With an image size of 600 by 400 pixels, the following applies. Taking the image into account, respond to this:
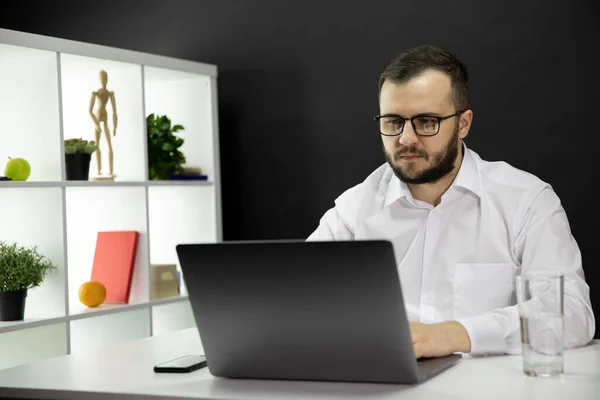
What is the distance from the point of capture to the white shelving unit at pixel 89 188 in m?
3.43

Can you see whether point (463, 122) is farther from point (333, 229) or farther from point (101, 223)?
point (101, 223)

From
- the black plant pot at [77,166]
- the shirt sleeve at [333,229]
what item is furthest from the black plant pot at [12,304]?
the shirt sleeve at [333,229]

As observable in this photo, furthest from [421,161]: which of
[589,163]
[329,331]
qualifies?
[589,163]

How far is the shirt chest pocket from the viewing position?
212 centimetres

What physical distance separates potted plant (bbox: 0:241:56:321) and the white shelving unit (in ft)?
0.22

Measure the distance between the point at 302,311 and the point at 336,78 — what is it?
2708 millimetres

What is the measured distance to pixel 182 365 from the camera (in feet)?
5.42

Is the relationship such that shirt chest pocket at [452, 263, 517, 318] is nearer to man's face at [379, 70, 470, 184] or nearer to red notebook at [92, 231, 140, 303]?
man's face at [379, 70, 470, 184]

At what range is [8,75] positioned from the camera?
135 inches

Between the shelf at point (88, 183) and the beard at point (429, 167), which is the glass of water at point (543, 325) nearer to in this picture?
the beard at point (429, 167)

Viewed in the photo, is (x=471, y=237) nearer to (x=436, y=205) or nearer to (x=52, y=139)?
(x=436, y=205)

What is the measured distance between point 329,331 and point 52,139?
2318 millimetres

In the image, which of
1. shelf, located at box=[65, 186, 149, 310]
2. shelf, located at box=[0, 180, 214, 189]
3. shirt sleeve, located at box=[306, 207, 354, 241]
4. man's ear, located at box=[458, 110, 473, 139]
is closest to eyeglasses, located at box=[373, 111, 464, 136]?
man's ear, located at box=[458, 110, 473, 139]

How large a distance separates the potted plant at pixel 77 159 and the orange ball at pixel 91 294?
45 cm
